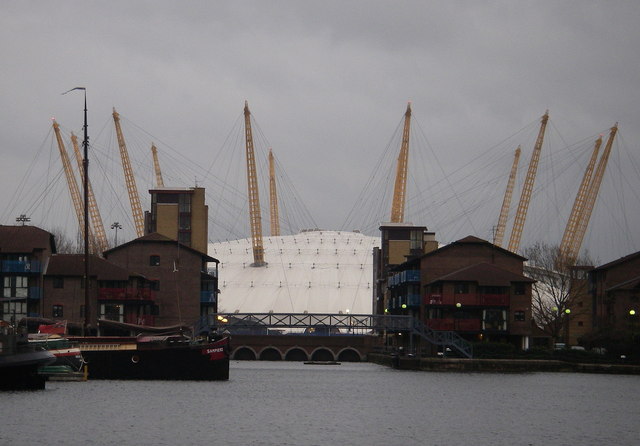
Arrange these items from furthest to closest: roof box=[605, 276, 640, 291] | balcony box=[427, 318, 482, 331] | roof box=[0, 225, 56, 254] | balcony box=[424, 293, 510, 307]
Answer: roof box=[605, 276, 640, 291], balcony box=[424, 293, 510, 307], balcony box=[427, 318, 482, 331], roof box=[0, 225, 56, 254]

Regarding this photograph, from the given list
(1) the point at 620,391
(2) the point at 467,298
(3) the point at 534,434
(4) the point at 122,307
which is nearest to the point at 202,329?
(4) the point at 122,307

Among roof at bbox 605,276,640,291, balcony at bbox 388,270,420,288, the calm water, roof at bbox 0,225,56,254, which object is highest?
roof at bbox 0,225,56,254

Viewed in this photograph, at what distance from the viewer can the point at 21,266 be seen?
485ft

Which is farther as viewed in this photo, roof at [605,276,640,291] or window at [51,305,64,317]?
roof at [605,276,640,291]

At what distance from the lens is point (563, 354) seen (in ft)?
474

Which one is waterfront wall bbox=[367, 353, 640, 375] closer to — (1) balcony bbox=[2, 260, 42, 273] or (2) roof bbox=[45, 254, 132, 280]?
(2) roof bbox=[45, 254, 132, 280]

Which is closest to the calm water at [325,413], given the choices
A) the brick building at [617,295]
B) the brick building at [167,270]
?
the brick building at [617,295]

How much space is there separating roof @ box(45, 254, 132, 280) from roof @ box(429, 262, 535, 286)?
127ft

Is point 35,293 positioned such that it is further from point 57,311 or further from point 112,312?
point 112,312

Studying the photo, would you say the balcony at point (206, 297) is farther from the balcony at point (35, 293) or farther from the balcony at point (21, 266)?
the balcony at point (21, 266)

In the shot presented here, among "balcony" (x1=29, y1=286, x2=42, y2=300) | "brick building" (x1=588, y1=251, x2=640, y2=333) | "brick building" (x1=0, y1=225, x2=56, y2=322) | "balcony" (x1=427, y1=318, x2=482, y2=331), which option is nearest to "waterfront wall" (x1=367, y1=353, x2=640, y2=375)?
"brick building" (x1=588, y1=251, x2=640, y2=333)

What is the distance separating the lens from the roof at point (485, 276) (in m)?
154

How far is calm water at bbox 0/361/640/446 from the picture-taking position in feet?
230

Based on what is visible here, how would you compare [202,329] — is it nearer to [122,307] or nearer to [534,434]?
[122,307]
